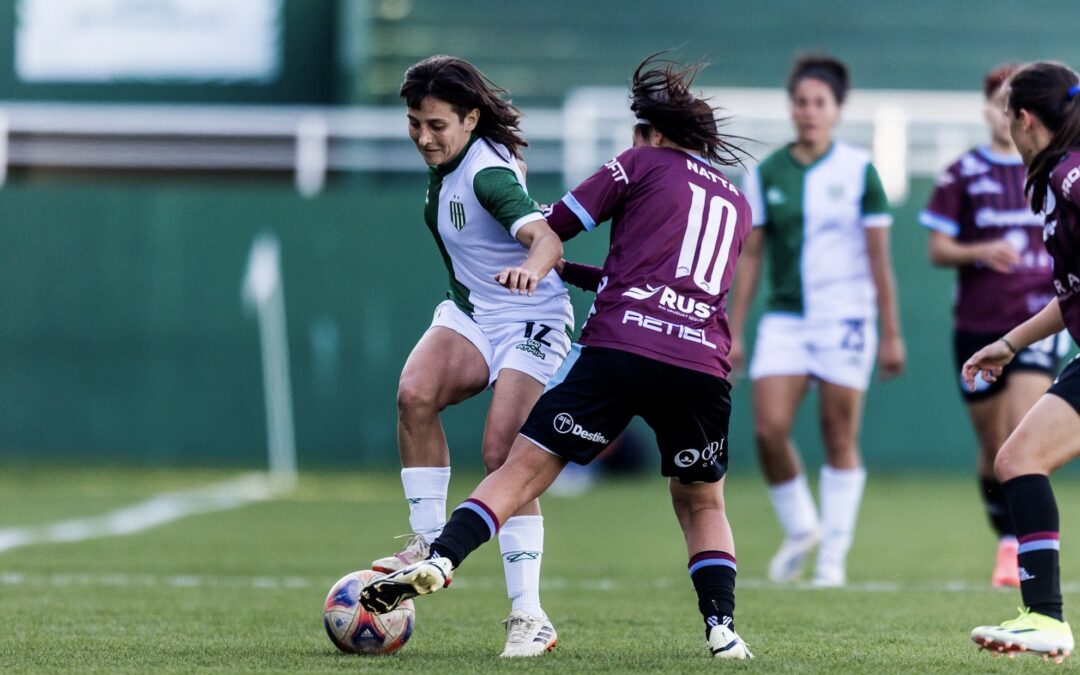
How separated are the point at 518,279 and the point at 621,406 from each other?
0.54 m

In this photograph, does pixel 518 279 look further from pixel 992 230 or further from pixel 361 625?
pixel 992 230

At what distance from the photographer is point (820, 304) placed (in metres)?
8.07

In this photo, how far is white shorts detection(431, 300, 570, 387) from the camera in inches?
225

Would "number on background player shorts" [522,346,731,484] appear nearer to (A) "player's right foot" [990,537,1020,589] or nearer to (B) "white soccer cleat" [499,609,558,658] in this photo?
(B) "white soccer cleat" [499,609,558,658]

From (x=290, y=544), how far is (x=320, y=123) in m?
7.41

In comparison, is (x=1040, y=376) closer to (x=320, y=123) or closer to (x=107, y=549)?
(x=107, y=549)

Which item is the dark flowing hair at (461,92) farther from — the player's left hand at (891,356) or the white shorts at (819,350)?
the player's left hand at (891,356)

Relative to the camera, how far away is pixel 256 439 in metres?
15.4

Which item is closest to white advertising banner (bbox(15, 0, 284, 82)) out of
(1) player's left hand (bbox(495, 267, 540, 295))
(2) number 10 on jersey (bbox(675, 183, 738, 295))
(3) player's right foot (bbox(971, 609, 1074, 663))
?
(2) number 10 on jersey (bbox(675, 183, 738, 295))

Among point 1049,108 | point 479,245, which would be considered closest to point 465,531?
point 479,245

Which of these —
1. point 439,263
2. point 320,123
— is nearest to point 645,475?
point 439,263

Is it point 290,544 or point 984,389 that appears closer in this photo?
point 984,389

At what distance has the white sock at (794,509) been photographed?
8.20 m

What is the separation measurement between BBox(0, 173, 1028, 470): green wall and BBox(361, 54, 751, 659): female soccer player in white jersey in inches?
387
